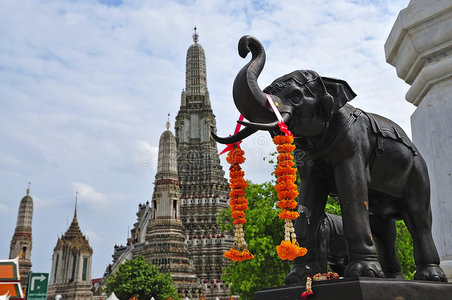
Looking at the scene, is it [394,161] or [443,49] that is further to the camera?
[443,49]

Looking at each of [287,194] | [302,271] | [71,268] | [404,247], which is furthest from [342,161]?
[71,268]

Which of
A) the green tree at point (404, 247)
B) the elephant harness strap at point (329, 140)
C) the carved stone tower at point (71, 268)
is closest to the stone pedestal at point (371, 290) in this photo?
the elephant harness strap at point (329, 140)

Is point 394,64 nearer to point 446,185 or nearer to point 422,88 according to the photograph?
point 422,88

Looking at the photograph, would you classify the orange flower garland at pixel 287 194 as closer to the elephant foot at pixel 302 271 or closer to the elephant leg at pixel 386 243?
the elephant foot at pixel 302 271

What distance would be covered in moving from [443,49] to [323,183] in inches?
71.8

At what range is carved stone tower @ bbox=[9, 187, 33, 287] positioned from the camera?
155 feet

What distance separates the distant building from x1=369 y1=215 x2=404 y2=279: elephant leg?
106 ft

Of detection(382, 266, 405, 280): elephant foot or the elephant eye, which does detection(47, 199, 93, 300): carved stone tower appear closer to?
detection(382, 266, 405, 280): elephant foot

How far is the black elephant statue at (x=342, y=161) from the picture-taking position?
2854mm

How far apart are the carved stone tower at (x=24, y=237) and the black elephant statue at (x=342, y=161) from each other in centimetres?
4959

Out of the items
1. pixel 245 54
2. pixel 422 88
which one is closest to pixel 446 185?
pixel 422 88

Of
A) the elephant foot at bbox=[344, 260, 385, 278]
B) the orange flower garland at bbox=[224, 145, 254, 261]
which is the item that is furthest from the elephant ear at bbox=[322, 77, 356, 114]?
the elephant foot at bbox=[344, 260, 385, 278]

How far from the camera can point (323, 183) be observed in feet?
10.5

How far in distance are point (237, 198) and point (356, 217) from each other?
818 mm
